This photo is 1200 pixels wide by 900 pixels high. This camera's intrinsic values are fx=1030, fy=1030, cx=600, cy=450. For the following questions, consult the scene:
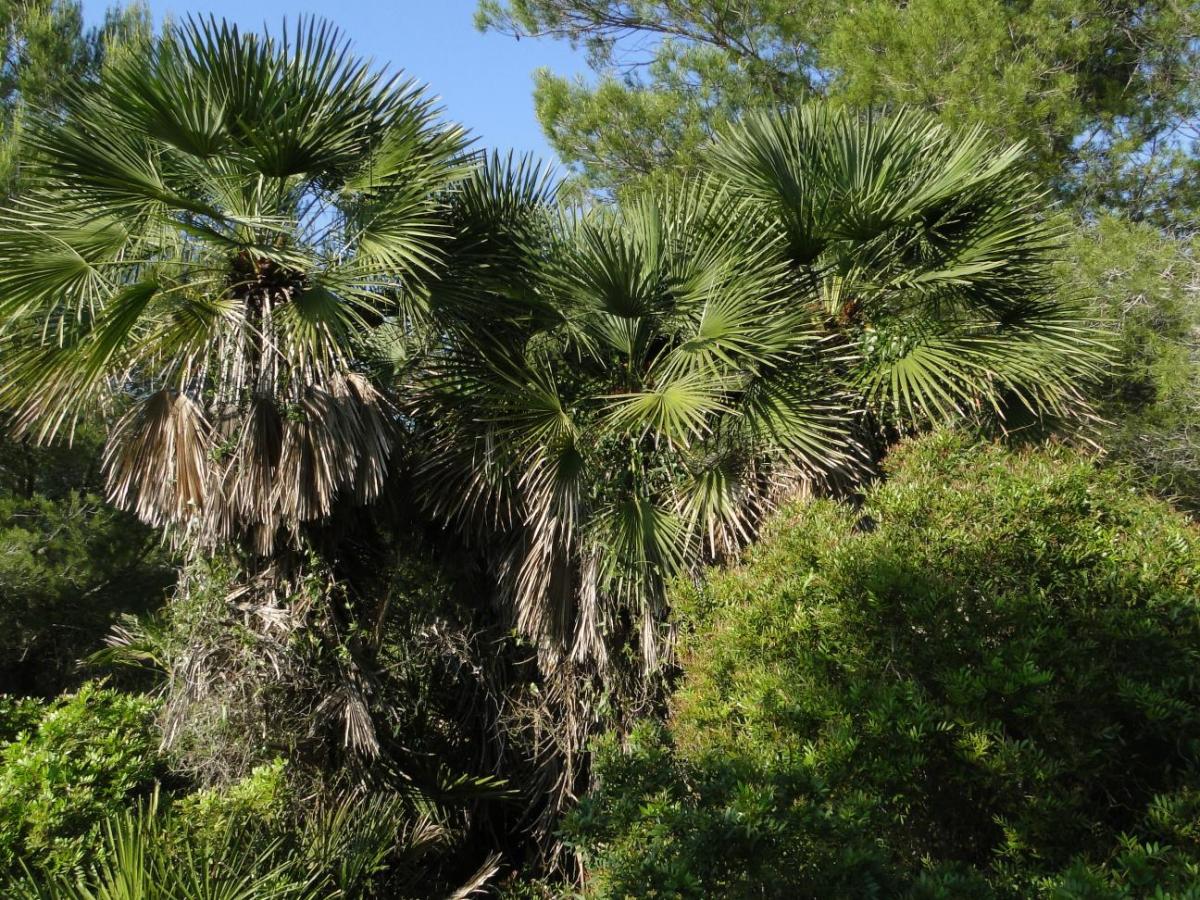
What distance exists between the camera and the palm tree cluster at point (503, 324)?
5254 mm

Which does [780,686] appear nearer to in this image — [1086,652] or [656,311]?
[1086,652]

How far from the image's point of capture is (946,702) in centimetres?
379

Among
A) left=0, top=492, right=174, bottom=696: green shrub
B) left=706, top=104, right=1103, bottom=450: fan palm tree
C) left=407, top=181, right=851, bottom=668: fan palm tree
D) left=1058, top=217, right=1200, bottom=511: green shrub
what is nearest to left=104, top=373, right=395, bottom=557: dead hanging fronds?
left=407, top=181, right=851, bottom=668: fan palm tree

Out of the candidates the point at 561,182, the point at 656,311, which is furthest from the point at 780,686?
the point at 561,182

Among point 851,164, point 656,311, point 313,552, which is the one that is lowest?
point 313,552

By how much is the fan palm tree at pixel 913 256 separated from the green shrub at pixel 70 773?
448cm

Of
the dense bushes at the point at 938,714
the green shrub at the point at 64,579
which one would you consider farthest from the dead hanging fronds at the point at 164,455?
the green shrub at the point at 64,579

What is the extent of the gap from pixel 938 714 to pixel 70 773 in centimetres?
415

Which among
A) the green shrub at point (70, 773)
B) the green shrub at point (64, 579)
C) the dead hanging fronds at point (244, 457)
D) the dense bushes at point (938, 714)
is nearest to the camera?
the dense bushes at point (938, 714)

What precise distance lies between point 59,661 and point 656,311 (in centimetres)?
881

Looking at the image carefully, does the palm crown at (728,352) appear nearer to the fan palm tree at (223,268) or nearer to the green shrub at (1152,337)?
the fan palm tree at (223,268)

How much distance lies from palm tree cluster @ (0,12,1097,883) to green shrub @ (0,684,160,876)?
43.0 inches

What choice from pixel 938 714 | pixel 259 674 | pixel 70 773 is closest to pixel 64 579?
pixel 259 674

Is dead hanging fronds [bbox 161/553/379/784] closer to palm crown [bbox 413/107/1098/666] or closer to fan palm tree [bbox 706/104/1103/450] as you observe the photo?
palm crown [bbox 413/107/1098/666]
